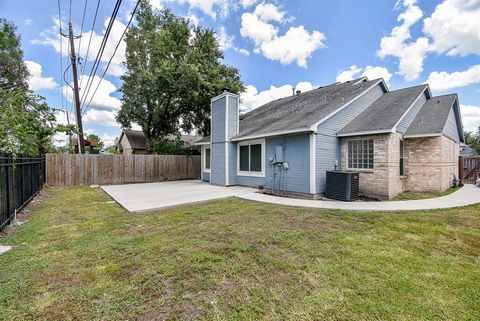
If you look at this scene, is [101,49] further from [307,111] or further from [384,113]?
[384,113]

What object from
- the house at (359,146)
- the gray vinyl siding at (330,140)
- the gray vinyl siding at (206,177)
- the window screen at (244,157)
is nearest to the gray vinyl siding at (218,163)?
the house at (359,146)

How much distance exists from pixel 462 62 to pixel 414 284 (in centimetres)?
1665

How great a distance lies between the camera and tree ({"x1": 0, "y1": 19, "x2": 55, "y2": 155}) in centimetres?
559

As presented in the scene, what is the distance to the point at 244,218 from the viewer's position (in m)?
5.75

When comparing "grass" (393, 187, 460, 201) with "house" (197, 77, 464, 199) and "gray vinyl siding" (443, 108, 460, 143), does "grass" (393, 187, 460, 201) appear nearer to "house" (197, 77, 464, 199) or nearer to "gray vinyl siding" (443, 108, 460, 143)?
"house" (197, 77, 464, 199)

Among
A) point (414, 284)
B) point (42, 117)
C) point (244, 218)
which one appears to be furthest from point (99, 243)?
point (42, 117)

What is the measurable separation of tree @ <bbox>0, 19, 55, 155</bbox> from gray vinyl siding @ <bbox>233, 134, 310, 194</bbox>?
782 cm

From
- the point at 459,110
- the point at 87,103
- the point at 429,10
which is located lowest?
the point at 459,110

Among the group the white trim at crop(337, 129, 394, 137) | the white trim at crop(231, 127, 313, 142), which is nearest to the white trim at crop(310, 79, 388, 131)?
the white trim at crop(231, 127, 313, 142)

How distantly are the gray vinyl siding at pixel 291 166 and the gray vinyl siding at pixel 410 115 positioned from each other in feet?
12.7

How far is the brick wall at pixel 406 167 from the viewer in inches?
324

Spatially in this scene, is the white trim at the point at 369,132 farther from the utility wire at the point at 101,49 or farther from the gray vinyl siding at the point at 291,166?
the utility wire at the point at 101,49

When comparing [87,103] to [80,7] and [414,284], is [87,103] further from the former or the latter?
[414,284]

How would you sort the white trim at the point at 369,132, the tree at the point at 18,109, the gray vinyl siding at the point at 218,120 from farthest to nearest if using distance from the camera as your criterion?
the gray vinyl siding at the point at 218,120 < the white trim at the point at 369,132 < the tree at the point at 18,109
